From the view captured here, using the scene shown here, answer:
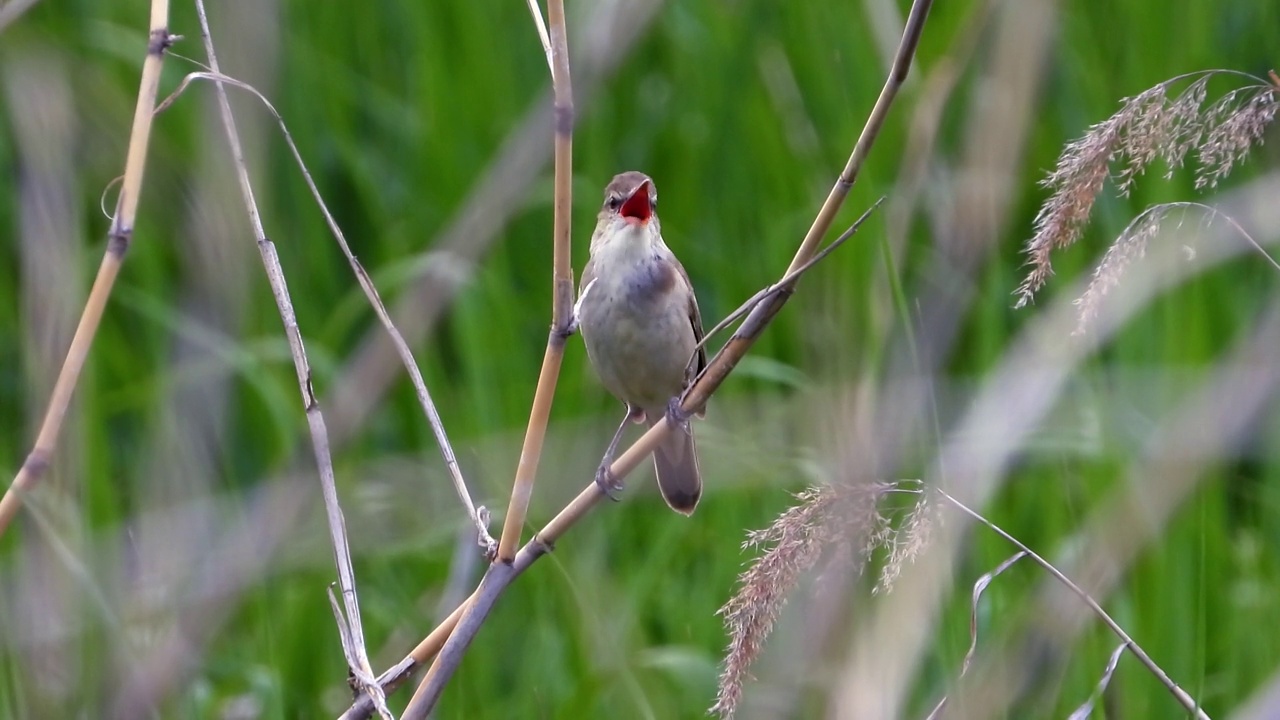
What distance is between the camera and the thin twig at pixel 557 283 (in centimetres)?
155

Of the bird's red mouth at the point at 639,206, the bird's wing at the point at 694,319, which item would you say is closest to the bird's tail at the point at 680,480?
the bird's wing at the point at 694,319

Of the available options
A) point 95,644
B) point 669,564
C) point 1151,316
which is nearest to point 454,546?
point 669,564

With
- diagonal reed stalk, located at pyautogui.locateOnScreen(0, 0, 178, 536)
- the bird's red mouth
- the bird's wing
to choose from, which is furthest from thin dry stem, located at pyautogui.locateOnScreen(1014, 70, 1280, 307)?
the bird's wing

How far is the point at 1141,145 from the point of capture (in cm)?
154

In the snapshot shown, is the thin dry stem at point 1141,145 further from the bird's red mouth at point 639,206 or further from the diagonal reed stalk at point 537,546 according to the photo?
the bird's red mouth at point 639,206

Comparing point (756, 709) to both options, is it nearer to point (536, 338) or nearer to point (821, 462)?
point (821, 462)

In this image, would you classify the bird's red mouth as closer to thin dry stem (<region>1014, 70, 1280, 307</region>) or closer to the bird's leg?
the bird's leg

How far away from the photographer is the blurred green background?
2.20 m

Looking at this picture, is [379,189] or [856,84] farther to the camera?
[379,189]

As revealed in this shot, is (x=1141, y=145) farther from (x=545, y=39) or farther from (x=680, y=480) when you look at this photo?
(x=680, y=480)

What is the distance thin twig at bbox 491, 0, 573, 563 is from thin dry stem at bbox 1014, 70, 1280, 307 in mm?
485

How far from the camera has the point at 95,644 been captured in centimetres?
207

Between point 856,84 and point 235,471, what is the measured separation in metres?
1.72

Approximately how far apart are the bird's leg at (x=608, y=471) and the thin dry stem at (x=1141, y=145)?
53 cm
